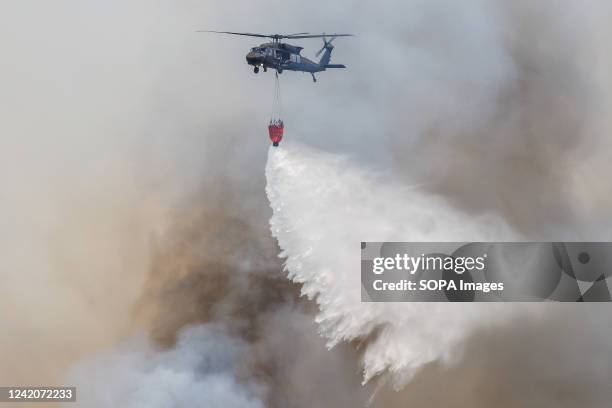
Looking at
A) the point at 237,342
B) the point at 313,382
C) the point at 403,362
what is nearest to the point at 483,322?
the point at 403,362

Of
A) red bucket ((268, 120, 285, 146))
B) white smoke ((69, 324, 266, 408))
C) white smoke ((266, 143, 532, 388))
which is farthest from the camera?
red bucket ((268, 120, 285, 146))

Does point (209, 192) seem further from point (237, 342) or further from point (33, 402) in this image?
point (33, 402)

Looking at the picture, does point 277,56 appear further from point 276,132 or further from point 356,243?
point 356,243
